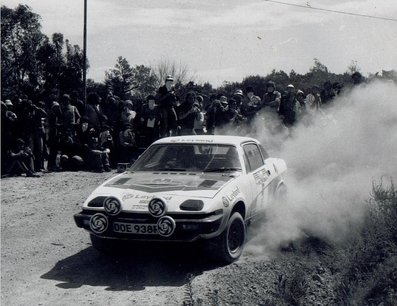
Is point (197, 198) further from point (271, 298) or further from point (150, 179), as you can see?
point (271, 298)

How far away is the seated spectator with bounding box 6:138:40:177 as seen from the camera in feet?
38.0

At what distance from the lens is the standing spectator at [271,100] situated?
14.3 m

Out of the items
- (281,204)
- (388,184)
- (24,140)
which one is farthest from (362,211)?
(24,140)

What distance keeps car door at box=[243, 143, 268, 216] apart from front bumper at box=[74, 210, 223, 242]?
3.86ft

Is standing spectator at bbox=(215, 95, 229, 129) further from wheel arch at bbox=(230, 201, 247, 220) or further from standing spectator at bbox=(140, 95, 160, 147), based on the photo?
wheel arch at bbox=(230, 201, 247, 220)

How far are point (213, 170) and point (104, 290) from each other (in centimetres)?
213

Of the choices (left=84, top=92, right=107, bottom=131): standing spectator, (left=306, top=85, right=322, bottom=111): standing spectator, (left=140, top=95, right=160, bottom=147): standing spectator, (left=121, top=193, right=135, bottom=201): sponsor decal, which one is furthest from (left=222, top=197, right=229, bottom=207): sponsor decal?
(left=306, top=85, right=322, bottom=111): standing spectator

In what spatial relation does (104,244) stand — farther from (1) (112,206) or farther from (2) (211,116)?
(2) (211,116)

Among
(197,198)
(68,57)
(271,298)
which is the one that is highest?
(68,57)

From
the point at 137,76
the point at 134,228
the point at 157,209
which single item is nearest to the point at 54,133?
the point at 134,228

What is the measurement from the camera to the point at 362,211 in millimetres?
8586

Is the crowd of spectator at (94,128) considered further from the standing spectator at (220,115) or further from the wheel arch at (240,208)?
the wheel arch at (240,208)

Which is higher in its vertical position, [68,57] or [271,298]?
[68,57]

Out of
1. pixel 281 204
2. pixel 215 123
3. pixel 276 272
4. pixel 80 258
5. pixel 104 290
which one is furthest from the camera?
pixel 215 123
